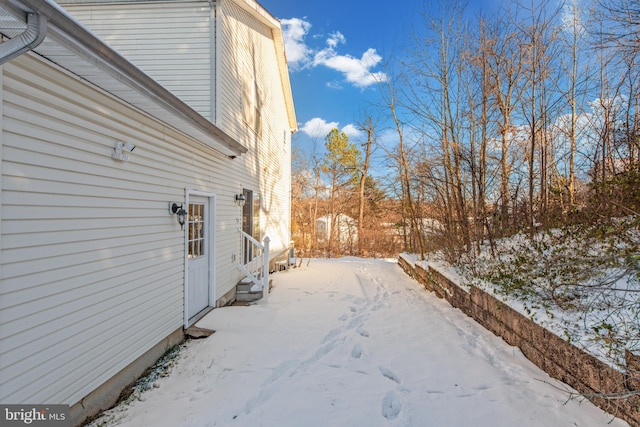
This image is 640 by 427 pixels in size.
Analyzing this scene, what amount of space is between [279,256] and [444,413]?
25.8 feet

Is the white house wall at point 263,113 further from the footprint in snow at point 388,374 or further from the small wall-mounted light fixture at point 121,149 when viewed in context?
the footprint in snow at point 388,374

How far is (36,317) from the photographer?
6.70 ft

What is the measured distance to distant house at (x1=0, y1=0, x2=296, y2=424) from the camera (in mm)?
1916

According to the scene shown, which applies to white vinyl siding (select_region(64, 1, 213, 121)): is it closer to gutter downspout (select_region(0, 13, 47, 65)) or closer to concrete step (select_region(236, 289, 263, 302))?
concrete step (select_region(236, 289, 263, 302))

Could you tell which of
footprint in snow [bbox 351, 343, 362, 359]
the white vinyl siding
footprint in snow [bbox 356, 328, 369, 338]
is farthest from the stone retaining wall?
→ the white vinyl siding

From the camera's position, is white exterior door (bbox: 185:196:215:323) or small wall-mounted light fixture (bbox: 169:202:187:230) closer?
small wall-mounted light fixture (bbox: 169:202:187:230)

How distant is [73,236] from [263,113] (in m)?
6.44

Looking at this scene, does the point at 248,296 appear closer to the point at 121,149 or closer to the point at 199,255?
the point at 199,255

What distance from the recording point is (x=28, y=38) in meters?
1.62

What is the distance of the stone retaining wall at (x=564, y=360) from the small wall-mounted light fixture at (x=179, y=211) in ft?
13.9

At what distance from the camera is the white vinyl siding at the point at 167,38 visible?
5199mm

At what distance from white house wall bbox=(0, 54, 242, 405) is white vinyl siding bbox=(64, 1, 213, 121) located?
80.6 inches

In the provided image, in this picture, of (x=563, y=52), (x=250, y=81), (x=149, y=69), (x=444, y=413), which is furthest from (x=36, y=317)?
(x=563, y=52)

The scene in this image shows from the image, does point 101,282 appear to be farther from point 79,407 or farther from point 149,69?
point 149,69
